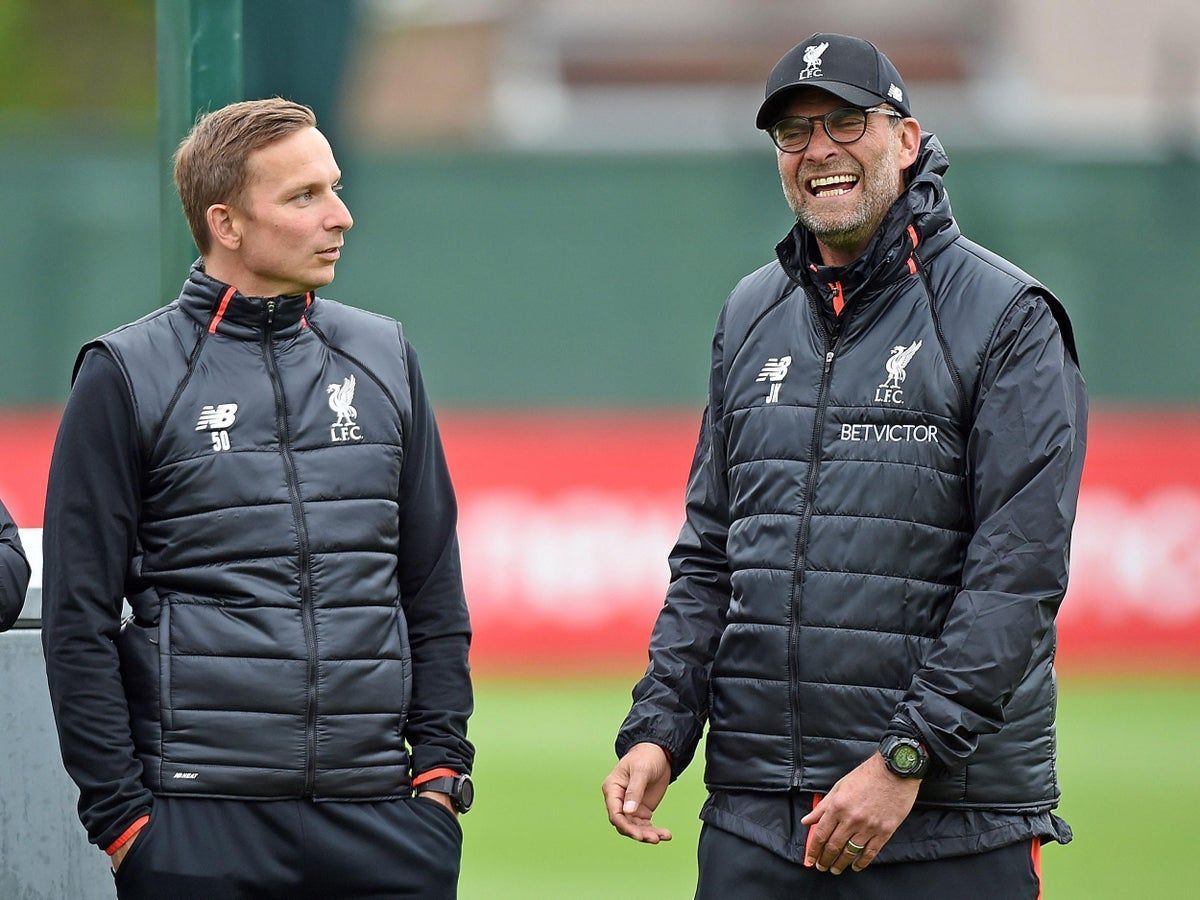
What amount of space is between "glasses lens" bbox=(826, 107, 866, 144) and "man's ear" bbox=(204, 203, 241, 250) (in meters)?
1.07

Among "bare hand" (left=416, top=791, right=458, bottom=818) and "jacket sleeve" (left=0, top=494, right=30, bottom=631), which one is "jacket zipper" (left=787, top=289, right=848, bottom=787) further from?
"jacket sleeve" (left=0, top=494, right=30, bottom=631)

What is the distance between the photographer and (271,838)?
10.4 ft

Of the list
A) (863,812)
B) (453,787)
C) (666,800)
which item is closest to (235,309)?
(453,787)

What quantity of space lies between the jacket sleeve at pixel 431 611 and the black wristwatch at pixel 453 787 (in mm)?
21

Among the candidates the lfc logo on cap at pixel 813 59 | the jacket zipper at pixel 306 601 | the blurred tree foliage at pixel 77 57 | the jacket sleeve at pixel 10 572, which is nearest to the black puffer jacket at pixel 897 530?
the lfc logo on cap at pixel 813 59

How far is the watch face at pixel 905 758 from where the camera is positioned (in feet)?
9.84

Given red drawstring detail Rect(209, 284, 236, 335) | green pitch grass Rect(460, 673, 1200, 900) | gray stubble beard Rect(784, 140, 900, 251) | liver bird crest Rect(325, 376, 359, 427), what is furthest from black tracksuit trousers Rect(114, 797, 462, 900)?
green pitch grass Rect(460, 673, 1200, 900)

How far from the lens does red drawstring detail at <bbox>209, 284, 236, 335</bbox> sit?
3344 mm

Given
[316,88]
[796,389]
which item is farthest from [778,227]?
[796,389]

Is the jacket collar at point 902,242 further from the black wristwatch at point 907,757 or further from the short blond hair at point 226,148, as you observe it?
the short blond hair at point 226,148

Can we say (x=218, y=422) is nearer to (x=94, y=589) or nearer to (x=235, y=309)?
(x=235, y=309)

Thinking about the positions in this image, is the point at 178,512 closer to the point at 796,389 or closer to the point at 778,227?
the point at 796,389

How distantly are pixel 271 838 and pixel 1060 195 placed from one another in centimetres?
1053

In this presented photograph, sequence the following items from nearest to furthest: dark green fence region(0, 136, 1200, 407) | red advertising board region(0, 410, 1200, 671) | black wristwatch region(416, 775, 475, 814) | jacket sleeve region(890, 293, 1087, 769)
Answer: jacket sleeve region(890, 293, 1087, 769) → black wristwatch region(416, 775, 475, 814) → red advertising board region(0, 410, 1200, 671) → dark green fence region(0, 136, 1200, 407)
